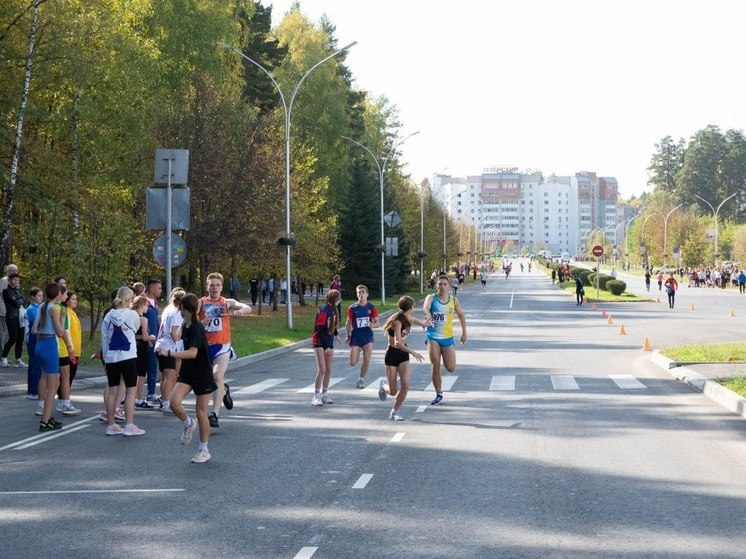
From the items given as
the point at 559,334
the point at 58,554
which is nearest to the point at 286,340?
the point at 559,334

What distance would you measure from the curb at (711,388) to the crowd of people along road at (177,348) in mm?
3907

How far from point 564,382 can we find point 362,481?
10651 millimetres

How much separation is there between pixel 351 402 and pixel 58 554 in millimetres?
9763

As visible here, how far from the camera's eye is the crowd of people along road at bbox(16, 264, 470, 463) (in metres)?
11.3

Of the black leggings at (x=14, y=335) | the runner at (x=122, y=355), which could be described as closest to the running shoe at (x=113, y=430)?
the runner at (x=122, y=355)

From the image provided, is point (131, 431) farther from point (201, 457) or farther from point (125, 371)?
point (201, 457)

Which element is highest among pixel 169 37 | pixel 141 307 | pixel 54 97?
pixel 169 37

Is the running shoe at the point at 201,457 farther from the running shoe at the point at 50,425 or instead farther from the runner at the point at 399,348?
the runner at the point at 399,348

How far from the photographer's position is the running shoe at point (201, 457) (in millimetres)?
11102

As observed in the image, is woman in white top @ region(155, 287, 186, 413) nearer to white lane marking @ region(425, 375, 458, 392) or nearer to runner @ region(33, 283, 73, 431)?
runner @ region(33, 283, 73, 431)

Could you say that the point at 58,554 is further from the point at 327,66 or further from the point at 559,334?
the point at 327,66

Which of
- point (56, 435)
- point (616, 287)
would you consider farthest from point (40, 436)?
point (616, 287)

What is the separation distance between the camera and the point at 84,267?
28.5 meters

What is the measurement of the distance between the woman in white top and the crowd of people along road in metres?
0.01
